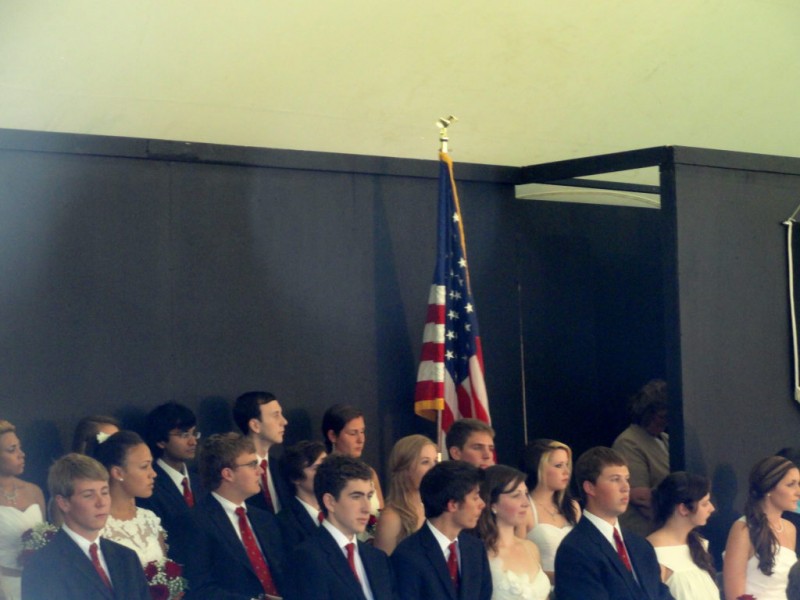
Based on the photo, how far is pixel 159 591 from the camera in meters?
5.25

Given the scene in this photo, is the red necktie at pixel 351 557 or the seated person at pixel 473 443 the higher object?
the seated person at pixel 473 443

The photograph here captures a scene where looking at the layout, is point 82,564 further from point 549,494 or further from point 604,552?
point 549,494

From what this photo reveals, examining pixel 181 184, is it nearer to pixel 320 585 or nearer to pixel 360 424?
pixel 360 424

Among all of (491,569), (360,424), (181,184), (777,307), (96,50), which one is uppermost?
(96,50)

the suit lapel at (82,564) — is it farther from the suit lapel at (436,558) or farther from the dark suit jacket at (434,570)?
the suit lapel at (436,558)

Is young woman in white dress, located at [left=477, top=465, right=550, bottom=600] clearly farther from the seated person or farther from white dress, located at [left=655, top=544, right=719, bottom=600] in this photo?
the seated person

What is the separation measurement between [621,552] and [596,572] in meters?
0.22

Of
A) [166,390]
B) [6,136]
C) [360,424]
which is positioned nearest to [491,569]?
[360,424]

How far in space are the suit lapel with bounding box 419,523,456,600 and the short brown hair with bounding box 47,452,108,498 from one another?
1.27 metres

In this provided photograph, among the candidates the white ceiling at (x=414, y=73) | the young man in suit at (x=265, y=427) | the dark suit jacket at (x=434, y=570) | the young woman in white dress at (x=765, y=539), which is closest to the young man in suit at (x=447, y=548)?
the dark suit jacket at (x=434, y=570)

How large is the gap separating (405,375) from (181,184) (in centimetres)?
175

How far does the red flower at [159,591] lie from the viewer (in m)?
5.22

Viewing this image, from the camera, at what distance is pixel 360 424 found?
6.90m

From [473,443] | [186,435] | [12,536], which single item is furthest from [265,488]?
[12,536]
